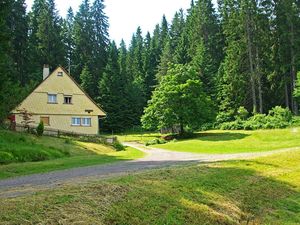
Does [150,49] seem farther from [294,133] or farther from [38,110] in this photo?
[294,133]

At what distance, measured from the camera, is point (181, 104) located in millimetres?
49062

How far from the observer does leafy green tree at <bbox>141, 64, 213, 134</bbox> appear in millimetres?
48188

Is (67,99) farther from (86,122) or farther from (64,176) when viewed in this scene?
(64,176)

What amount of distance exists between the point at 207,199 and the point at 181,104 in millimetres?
38885

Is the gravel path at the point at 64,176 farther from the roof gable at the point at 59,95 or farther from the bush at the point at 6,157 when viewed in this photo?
the roof gable at the point at 59,95

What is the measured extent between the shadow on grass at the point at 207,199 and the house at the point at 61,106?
3511 cm

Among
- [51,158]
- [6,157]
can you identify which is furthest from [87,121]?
[6,157]

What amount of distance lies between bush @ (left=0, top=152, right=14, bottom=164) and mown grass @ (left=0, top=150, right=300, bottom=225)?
1219 centimetres

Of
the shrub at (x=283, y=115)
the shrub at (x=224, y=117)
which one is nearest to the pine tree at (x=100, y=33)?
the shrub at (x=224, y=117)

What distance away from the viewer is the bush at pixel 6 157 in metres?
21.9

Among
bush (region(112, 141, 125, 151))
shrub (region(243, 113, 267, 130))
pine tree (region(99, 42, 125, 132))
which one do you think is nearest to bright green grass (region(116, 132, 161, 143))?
pine tree (region(99, 42, 125, 132))

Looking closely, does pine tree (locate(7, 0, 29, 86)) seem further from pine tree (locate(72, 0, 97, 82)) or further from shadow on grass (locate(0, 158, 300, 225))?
shadow on grass (locate(0, 158, 300, 225))

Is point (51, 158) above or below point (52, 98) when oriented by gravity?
below

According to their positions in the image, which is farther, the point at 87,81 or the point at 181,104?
the point at 87,81
